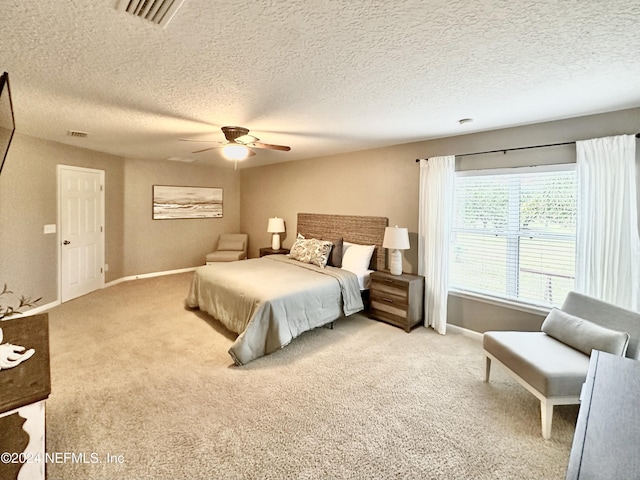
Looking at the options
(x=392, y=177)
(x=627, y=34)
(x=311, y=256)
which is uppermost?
(x=627, y=34)

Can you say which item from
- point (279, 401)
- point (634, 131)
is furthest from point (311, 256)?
point (634, 131)

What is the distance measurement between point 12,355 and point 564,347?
3.47 meters

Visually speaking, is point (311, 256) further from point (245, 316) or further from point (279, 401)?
point (279, 401)

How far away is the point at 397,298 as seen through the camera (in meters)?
3.71

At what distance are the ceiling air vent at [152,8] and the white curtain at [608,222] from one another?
3337mm

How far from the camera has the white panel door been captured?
4.37m

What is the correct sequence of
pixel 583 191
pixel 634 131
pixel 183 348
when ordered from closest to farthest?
pixel 634 131 < pixel 583 191 < pixel 183 348

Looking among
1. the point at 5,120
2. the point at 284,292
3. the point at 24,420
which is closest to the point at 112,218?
the point at 5,120

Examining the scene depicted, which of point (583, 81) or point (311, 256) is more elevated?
point (583, 81)

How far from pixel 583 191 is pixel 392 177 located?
209 centimetres

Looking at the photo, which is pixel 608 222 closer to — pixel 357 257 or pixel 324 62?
pixel 357 257

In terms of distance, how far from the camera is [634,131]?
2506 mm

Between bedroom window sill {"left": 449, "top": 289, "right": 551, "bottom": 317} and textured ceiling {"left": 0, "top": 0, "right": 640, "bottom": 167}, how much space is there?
1907 mm

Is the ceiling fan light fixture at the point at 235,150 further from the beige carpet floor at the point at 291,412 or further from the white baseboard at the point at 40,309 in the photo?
the white baseboard at the point at 40,309
